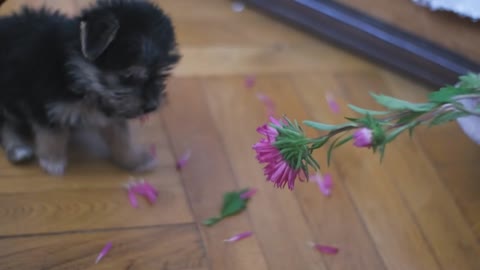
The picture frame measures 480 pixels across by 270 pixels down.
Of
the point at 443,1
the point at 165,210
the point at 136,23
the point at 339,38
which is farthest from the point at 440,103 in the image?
the point at 339,38

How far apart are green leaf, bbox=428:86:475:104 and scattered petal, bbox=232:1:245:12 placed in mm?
940

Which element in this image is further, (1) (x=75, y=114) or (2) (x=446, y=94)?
(1) (x=75, y=114)

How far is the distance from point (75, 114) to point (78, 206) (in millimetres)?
153

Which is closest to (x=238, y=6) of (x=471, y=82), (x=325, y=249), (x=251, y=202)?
(x=251, y=202)

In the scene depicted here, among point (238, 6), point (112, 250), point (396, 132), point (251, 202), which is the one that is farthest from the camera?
point (238, 6)

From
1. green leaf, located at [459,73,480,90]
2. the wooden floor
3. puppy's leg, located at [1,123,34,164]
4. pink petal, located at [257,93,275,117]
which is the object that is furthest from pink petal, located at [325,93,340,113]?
green leaf, located at [459,73,480,90]

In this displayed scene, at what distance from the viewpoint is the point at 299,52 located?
1.39 metres

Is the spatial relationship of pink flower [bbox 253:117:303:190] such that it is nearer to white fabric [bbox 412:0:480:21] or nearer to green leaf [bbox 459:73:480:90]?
green leaf [bbox 459:73:480:90]

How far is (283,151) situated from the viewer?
22.6 inches

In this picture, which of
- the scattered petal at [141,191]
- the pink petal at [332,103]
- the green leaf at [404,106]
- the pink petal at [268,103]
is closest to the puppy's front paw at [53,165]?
the scattered petal at [141,191]

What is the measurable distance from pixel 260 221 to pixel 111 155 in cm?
28

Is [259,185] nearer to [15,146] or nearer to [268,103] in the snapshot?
[268,103]

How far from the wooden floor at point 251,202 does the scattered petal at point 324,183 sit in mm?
12

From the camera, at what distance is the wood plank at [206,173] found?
1.01 metres
